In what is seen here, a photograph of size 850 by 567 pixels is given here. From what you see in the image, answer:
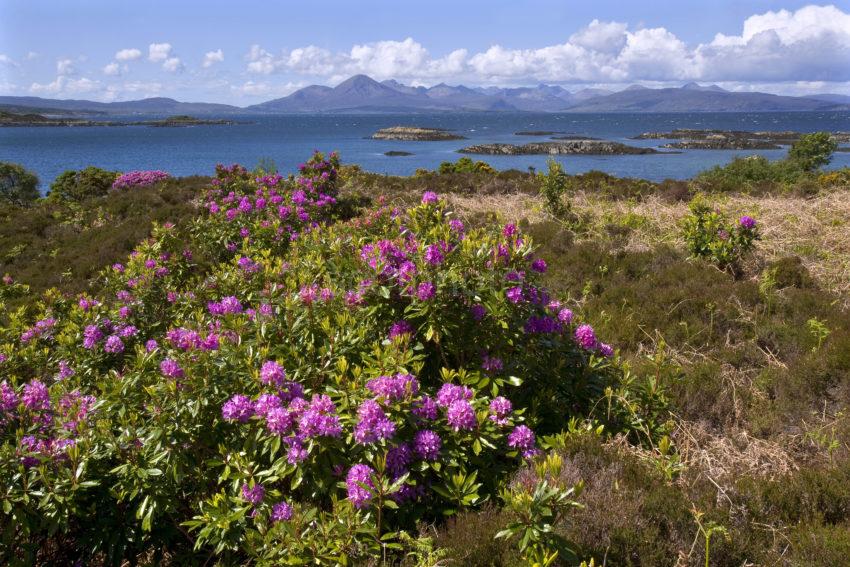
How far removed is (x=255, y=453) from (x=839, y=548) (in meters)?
3.10

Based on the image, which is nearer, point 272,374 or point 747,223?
point 272,374

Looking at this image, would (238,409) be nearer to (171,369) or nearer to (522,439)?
(171,369)

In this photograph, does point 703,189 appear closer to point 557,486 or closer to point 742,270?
point 742,270

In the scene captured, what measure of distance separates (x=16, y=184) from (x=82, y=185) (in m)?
12.1

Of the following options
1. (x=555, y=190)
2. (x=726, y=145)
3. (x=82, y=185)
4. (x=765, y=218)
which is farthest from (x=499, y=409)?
(x=726, y=145)

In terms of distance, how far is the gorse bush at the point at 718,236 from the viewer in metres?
7.79

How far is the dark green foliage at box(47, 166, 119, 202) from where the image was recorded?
68.2ft

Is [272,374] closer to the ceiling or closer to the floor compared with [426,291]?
closer to the floor

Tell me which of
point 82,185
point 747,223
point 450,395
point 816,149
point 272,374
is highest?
point 816,149

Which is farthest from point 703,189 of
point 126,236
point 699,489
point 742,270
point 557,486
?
point 126,236

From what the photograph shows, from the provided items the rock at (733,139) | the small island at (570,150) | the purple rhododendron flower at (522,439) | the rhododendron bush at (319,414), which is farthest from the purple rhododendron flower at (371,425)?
the rock at (733,139)

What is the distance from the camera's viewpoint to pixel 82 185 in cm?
2109

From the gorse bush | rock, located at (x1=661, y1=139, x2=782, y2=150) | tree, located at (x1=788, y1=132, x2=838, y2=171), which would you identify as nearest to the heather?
the gorse bush

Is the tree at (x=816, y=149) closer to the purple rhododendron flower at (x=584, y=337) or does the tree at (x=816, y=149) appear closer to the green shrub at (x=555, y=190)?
the green shrub at (x=555, y=190)
